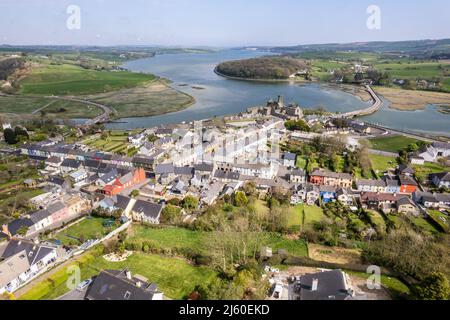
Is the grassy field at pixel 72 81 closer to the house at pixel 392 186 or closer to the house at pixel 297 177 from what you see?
the house at pixel 297 177

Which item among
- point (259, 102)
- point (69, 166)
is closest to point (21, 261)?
point (69, 166)

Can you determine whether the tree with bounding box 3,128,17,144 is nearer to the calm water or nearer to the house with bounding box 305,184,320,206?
the calm water

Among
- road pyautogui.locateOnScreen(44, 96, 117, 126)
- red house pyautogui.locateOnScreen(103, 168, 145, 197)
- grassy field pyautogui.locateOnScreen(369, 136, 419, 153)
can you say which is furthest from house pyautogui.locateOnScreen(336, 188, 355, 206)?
road pyautogui.locateOnScreen(44, 96, 117, 126)

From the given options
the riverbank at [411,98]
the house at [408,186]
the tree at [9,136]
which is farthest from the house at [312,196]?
the riverbank at [411,98]

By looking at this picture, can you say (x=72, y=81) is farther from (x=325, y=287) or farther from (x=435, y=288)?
(x=435, y=288)

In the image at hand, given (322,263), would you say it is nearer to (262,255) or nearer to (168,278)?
(262,255)
